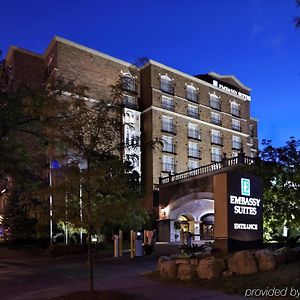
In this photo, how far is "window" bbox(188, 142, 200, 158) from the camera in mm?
68562

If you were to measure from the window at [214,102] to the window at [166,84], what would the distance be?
8.31 meters

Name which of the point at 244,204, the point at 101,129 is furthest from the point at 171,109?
the point at 101,129

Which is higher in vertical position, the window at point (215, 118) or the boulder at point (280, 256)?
the window at point (215, 118)

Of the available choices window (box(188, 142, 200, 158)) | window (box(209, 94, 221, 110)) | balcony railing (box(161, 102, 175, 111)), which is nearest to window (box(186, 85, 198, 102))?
window (box(209, 94, 221, 110))

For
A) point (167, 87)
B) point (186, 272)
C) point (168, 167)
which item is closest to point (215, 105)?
point (167, 87)

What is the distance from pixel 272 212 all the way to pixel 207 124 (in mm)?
48921

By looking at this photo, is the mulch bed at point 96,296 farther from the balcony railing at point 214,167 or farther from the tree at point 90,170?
the balcony railing at point 214,167

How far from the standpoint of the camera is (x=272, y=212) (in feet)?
77.4

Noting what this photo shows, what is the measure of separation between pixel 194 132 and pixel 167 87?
7.35m

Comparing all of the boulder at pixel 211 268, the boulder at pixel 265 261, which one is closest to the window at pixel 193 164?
the boulder at pixel 211 268

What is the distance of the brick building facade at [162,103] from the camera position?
201 ft

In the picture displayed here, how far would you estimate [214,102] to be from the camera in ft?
244

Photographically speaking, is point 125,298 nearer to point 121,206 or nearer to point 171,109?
point 121,206

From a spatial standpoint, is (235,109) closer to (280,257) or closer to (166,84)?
(166,84)
